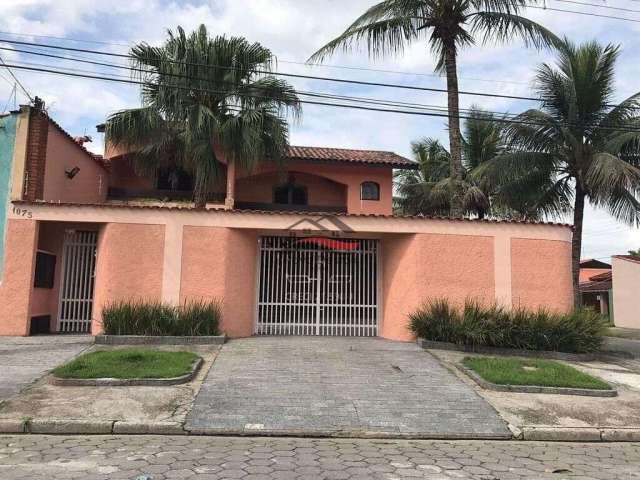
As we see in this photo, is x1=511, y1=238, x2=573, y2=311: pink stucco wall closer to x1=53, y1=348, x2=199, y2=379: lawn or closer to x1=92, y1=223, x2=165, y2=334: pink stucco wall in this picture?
x1=53, y1=348, x2=199, y2=379: lawn

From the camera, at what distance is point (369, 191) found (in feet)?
63.2

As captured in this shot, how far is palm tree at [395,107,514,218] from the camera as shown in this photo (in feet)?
54.2

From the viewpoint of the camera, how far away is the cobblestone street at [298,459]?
460cm

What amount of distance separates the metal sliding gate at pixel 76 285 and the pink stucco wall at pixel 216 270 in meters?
2.55

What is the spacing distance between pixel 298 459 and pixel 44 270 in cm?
873

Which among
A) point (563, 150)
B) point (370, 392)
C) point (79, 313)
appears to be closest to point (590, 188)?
point (563, 150)

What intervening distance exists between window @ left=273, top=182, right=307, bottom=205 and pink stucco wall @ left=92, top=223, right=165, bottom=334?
→ 8683 millimetres

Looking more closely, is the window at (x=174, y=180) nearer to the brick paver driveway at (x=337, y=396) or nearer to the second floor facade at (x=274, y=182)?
the second floor facade at (x=274, y=182)

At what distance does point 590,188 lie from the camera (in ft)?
48.0

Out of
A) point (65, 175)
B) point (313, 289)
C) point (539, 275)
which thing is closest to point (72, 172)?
point (65, 175)

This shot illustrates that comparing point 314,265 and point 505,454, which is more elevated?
point 314,265

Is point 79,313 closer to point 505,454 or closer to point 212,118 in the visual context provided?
point 212,118

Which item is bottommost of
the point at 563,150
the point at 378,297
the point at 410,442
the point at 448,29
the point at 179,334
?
the point at 410,442

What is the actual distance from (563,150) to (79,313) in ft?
44.9
